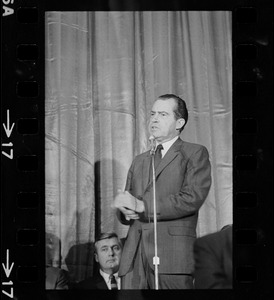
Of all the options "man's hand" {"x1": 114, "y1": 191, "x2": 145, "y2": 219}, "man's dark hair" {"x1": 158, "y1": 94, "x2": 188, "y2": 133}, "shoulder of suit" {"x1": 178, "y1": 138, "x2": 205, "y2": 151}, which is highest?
"man's dark hair" {"x1": 158, "y1": 94, "x2": 188, "y2": 133}

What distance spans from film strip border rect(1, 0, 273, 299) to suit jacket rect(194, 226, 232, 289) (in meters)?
0.02

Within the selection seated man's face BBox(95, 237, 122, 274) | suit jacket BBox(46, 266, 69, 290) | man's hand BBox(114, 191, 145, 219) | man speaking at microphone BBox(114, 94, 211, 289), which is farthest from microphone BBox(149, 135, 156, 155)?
suit jacket BBox(46, 266, 69, 290)

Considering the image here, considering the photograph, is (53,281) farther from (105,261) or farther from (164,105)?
(164,105)

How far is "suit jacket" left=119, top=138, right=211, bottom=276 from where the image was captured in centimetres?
453

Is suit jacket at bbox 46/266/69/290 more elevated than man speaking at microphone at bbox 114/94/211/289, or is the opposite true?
man speaking at microphone at bbox 114/94/211/289

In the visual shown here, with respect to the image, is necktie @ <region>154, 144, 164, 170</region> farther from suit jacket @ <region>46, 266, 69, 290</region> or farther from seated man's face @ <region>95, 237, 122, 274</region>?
suit jacket @ <region>46, 266, 69, 290</region>

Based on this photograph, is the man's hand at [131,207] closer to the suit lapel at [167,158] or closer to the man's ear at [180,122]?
the suit lapel at [167,158]

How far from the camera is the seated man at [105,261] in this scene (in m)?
4.54
